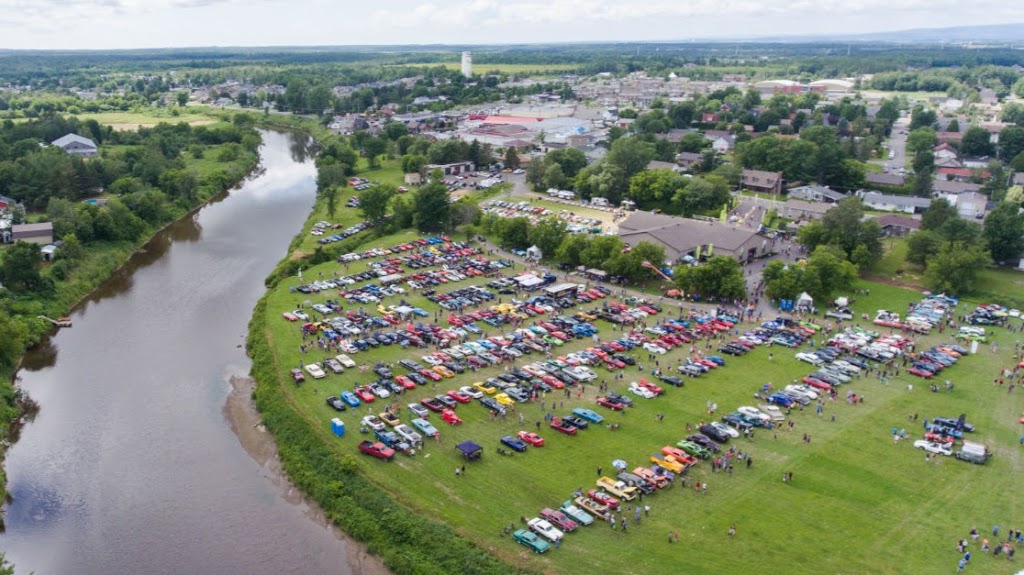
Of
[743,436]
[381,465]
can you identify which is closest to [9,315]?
[381,465]

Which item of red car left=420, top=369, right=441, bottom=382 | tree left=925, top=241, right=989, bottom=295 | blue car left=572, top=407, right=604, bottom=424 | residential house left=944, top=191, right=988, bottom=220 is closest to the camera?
blue car left=572, top=407, right=604, bottom=424

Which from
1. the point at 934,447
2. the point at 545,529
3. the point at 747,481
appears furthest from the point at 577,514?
the point at 934,447

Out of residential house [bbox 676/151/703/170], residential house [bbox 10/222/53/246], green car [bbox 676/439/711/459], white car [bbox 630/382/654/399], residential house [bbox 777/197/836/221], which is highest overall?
residential house [bbox 676/151/703/170]

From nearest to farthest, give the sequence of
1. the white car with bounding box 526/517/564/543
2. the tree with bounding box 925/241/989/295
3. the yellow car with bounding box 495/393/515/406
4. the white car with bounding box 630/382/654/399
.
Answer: the white car with bounding box 526/517/564/543, the yellow car with bounding box 495/393/515/406, the white car with bounding box 630/382/654/399, the tree with bounding box 925/241/989/295

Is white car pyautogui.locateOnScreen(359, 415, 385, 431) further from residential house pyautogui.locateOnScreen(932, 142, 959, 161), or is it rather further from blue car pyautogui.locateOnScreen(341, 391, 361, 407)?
residential house pyautogui.locateOnScreen(932, 142, 959, 161)

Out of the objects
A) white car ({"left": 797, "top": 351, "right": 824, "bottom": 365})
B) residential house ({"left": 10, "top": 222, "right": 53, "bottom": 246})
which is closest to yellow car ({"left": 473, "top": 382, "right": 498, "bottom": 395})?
white car ({"left": 797, "top": 351, "right": 824, "bottom": 365})

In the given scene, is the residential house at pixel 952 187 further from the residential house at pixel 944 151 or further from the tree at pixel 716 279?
the tree at pixel 716 279

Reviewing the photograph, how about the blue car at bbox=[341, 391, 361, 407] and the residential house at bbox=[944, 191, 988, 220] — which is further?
the residential house at bbox=[944, 191, 988, 220]

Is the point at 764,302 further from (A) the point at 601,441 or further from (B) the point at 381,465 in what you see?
(B) the point at 381,465
